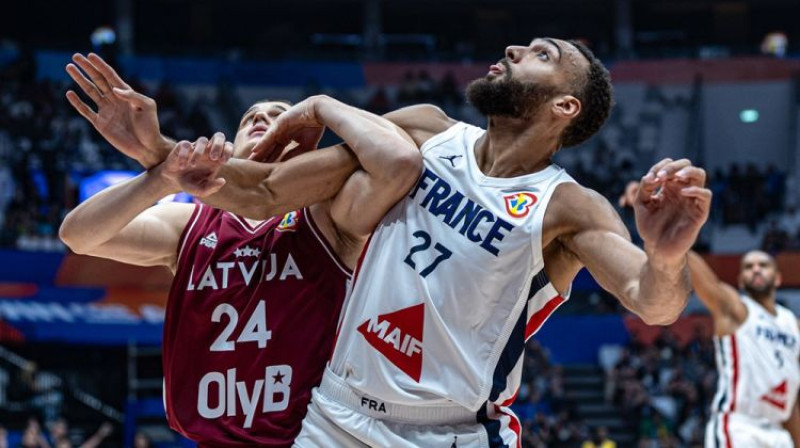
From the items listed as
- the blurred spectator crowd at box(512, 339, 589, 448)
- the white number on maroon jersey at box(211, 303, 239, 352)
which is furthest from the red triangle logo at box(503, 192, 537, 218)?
the blurred spectator crowd at box(512, 339, 589, 448)

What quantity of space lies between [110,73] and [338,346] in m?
1.23

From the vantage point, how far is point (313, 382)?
3916 millimetres

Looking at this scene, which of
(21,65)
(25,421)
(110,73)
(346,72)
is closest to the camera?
(110,73)

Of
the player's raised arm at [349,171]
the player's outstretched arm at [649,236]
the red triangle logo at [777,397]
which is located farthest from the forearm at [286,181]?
the red triangle logo at [777,397]

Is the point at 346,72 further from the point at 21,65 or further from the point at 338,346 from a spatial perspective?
the point at 338,346

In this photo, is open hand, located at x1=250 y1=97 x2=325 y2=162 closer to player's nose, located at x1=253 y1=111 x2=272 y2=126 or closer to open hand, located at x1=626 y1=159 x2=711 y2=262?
player's nose, located at x1=253 y1=111 x2=272 y2=126

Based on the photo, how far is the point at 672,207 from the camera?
3113mm

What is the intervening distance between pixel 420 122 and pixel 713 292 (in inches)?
214

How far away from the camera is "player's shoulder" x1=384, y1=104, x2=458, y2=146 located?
157 inches

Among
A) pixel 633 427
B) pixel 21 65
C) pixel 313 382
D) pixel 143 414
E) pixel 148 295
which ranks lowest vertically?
pixel 633 427

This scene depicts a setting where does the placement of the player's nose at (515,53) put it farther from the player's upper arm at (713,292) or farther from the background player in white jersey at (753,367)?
the background player in white jersey at (753,367)

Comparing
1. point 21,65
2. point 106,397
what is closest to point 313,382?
point 106,397

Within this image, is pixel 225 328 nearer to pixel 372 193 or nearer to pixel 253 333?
pixel 253 333

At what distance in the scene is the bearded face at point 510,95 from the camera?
3.71 m
